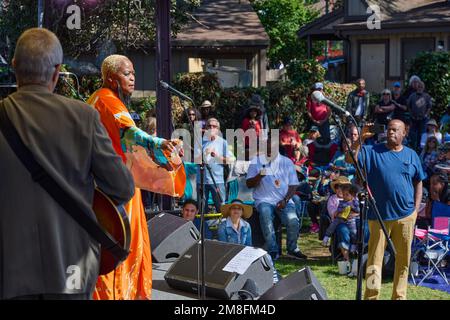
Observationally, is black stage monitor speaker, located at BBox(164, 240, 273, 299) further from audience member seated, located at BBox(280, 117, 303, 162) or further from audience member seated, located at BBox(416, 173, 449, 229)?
audience member seated, located at BBox(280, 117, 303, 162)

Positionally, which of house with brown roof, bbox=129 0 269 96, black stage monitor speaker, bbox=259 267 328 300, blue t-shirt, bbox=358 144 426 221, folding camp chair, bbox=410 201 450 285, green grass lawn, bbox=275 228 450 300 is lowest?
green grass lawn, bbox=275 228 450 300

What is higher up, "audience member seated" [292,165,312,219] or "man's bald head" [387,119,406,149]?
"man's bald head" [387,119,406,149]

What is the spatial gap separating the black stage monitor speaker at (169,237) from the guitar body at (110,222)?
4060mm

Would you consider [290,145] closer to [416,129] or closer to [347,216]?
[347,216]

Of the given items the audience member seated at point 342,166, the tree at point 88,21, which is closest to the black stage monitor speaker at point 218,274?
the audience member seated at point 342,166

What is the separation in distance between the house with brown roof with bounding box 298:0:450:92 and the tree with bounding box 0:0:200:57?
808 centimetres

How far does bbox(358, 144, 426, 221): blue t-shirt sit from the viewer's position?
6.79 meters

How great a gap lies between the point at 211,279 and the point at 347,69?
20.1 metres

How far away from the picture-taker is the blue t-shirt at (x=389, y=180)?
6.79m

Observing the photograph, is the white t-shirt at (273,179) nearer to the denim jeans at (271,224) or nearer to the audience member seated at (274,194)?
the audience member seated at (274,194)

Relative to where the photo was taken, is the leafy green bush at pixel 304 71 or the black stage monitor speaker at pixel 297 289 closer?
the black stage monitor speaker at pixel 297 289

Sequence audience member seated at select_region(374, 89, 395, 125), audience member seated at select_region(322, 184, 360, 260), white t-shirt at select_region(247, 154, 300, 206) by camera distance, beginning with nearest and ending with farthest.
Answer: audience member seated at select_region(322, 184, 360, 260), white t-shirt at select_region(247, 154, 300, 206), audience member seated at select_region(374, 89, 395, 125)

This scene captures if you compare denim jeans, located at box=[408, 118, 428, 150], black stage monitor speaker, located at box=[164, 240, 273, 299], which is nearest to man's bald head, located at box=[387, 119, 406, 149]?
black stage monitor speaker, located at box=[164, 240, 273, 299]
